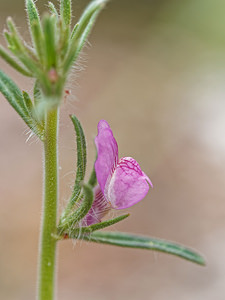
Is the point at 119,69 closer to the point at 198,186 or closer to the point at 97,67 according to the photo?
the point at 97,67

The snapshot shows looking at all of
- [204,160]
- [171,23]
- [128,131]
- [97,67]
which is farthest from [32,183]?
[171,23]

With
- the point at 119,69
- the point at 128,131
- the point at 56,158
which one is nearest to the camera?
the point at 56,158

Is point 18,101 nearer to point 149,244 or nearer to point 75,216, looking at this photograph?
point 75,216

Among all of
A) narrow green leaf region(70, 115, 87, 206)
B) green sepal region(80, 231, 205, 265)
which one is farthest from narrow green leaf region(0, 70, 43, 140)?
green sepal region(80, 231, 205, 265)

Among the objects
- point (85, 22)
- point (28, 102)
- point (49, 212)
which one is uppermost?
point (85, 22)

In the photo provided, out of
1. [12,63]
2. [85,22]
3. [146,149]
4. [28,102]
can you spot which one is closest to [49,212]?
[28,102]

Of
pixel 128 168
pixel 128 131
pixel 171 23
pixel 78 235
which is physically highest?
pixel 171 23

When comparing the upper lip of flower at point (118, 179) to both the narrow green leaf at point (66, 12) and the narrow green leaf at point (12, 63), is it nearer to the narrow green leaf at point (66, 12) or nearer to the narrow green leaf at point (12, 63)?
the narrow green leaf at point (12, 63)
